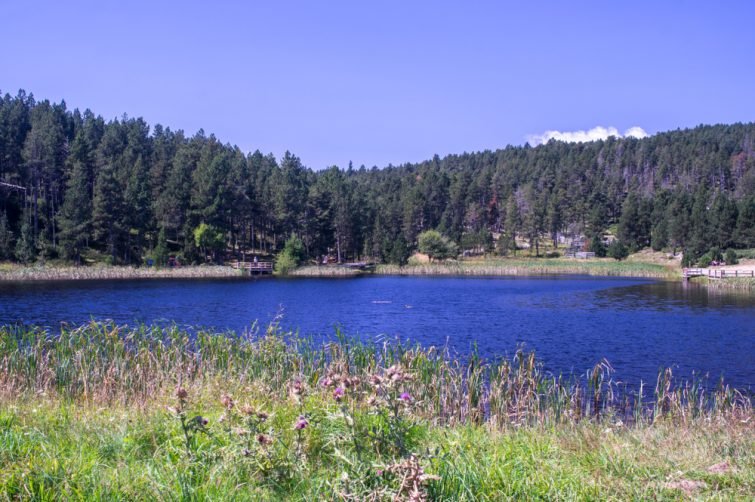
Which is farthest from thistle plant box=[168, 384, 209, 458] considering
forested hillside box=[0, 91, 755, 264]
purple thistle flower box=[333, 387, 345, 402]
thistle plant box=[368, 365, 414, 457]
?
forested hillside box=[0, 91, 755, 264]

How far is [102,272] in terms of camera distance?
64.5 metres

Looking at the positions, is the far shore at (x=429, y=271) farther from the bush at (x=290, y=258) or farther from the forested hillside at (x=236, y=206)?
the forested hillside at (x=236, y=206)

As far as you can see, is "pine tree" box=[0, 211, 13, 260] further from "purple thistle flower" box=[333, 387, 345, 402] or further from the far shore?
"purple thistle flower" box=[333, 387, 345, 402]

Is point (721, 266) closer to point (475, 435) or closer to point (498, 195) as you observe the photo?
point (498, 195)

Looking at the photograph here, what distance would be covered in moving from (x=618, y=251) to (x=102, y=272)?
2774 inches

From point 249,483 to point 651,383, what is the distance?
14.7 meters

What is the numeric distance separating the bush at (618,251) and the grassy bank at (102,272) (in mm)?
55641

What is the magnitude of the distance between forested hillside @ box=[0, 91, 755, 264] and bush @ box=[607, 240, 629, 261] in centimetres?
559

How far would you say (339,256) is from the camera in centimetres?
9256

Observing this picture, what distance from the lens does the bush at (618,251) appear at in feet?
298

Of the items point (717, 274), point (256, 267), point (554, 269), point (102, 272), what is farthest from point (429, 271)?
point (102, 272)

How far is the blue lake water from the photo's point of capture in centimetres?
2177

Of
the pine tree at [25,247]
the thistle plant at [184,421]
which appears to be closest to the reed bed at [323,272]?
the pine tree at [25,247]

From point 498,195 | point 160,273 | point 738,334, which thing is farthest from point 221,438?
point 498,195
